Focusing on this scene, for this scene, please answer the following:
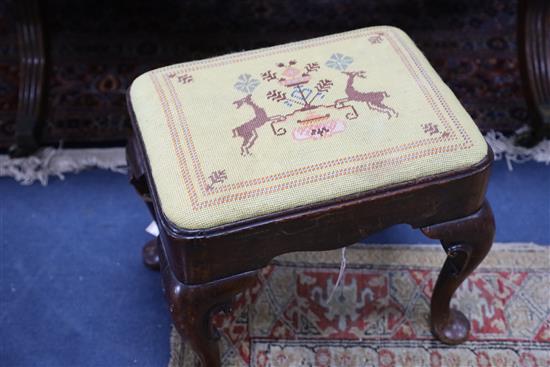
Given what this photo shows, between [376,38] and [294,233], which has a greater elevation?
[376,38]

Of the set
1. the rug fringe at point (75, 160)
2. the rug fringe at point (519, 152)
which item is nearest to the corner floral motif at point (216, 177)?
the rug fringe at point (75, 160)

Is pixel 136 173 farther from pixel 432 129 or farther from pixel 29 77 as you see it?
pixel 29 77

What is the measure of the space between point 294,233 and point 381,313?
0.41 metres

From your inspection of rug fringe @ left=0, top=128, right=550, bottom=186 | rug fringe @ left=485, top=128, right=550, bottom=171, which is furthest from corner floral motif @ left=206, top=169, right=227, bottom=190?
rug fringe @ left=485, top=128, right=550, bottom=171

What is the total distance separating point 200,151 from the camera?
836mm

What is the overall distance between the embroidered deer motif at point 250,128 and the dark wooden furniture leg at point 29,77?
67 centimetres

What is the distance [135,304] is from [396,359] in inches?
17.9

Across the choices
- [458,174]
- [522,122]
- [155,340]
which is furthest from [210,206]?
[522,122]

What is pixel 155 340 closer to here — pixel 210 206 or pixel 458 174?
pixel 210 206

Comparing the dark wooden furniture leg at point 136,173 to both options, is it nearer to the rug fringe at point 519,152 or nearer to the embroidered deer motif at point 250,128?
the embroidered deer motif at point 250,128

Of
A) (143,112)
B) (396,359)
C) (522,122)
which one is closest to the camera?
(143,112)

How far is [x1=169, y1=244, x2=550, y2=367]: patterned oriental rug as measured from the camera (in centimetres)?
110

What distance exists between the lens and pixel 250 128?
85 centimetres

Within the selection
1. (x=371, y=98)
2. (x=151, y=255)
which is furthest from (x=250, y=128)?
(x=151, y=255)
